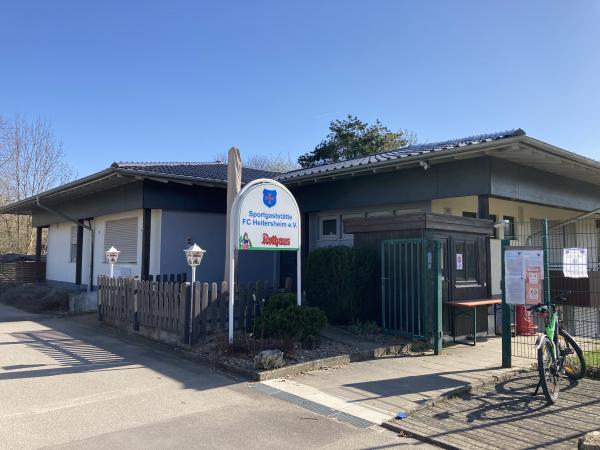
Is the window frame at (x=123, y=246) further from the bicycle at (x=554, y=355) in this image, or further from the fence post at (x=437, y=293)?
the bicycle at (x=554, y=355)

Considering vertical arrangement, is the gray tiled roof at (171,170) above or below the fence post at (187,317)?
above

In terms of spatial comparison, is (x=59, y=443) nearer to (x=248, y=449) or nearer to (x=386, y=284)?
(x=248, y=449)

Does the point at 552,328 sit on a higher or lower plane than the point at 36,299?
higher

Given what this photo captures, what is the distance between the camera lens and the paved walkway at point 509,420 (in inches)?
178

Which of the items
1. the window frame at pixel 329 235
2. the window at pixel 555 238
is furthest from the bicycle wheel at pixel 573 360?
the window frame at pixel 329 235

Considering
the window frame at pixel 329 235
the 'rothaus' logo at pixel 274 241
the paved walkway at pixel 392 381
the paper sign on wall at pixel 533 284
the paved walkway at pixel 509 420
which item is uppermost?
the window frame at pixel 329 235

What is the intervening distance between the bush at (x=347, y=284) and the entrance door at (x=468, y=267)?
157 cm

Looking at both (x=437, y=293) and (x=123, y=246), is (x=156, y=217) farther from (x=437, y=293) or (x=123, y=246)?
(x=437, y=293)

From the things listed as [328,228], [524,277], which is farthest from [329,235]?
[524,277]

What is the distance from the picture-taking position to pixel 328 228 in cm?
1445

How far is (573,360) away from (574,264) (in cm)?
141

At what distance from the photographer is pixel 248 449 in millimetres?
4301

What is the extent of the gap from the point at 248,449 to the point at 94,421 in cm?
178

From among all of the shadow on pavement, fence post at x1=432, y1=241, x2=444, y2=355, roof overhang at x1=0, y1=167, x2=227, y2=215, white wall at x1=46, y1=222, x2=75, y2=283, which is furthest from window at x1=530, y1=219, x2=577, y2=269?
white wall at x1=46, y1=222, x2=75, y2=283
